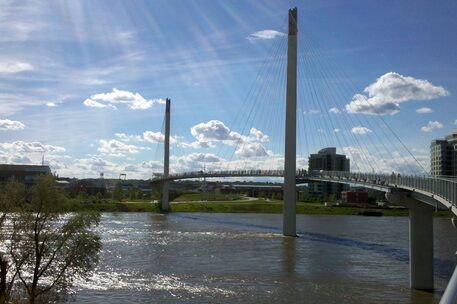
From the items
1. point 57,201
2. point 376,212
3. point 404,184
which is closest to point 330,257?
point 404,184

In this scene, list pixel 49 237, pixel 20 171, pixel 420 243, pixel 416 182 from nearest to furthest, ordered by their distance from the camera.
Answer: pixel 49 237 < pixel 420 243 < pixel 416 182 < pixel 20 171

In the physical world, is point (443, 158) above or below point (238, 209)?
above

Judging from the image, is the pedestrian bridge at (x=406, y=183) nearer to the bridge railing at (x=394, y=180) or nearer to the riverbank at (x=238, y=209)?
the bridge railing at (x=394, y=180)

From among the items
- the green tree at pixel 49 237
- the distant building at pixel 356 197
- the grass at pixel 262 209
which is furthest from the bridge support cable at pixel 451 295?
the distant building at pixel 356 197

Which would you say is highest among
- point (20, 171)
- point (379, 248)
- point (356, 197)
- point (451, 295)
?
point (20, 171)

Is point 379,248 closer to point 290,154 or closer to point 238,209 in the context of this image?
point 290,154

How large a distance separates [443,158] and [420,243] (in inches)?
1171

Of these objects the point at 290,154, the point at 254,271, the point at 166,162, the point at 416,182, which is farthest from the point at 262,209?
the point at 416,182

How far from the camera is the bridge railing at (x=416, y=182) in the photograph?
20434 millimetres

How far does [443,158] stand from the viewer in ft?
173

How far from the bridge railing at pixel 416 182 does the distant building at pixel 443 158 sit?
35.6 feet

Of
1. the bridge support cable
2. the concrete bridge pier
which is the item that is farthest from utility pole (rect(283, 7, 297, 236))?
the bridge support cable

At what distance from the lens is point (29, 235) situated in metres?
18.1

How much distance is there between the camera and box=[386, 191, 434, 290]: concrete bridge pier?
2462 centimetres
